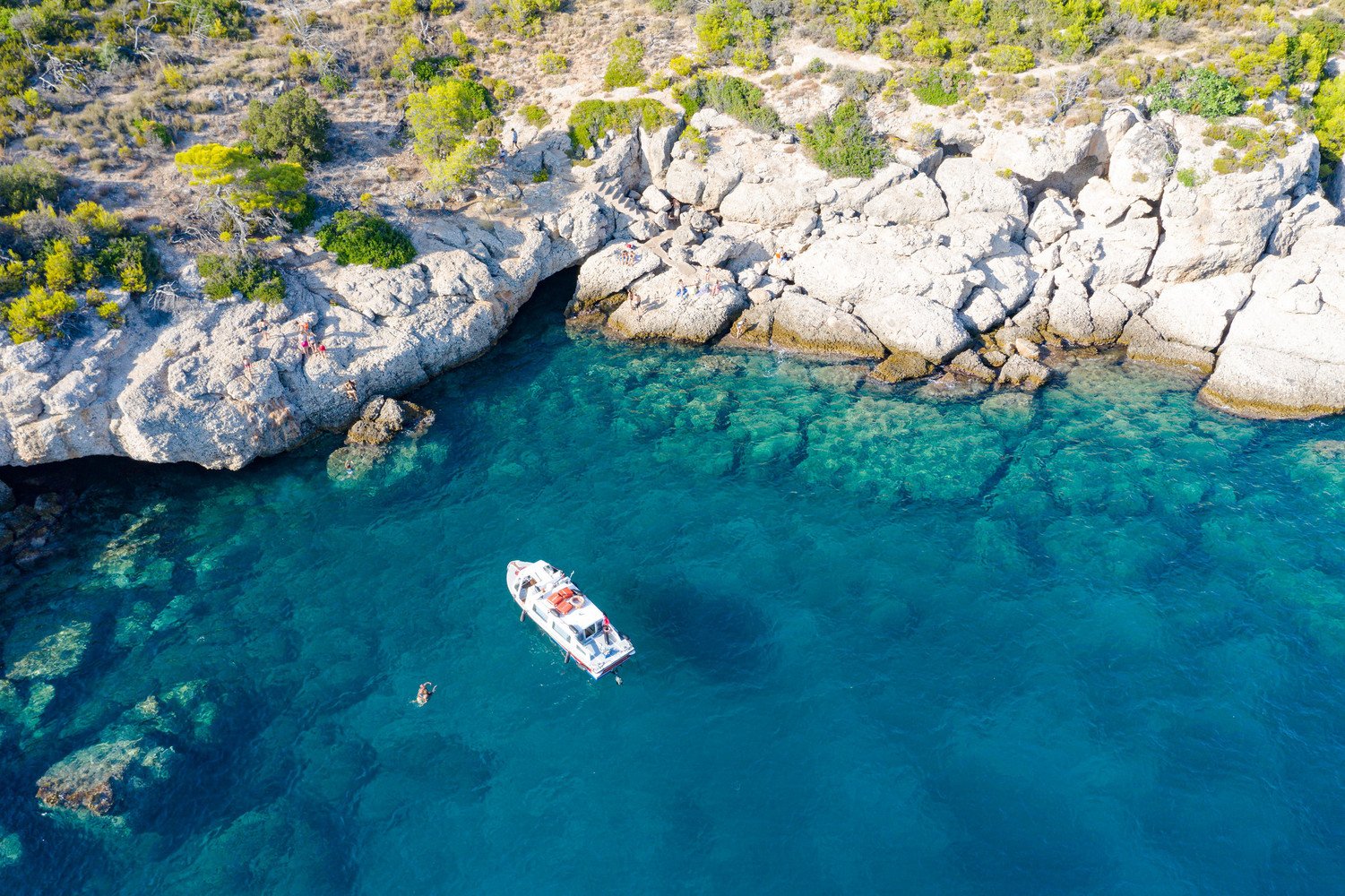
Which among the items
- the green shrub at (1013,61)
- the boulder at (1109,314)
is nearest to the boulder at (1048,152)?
the green shrub at (1013,61)

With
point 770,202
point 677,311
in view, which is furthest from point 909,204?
point 677,311

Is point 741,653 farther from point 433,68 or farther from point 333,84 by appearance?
point 433,68

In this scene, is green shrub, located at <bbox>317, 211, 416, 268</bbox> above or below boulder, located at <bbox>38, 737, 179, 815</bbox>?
above

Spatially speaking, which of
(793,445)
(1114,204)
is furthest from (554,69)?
(1114,204)

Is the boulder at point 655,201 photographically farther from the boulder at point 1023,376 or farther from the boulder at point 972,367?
the boulder at point 1023,376

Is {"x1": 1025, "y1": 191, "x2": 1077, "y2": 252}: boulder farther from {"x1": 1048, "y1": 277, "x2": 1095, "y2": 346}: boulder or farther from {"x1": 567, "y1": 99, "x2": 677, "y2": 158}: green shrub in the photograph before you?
{"x1": 567, "y1": 99, "x2": 677, "y2": 158}: green shrub

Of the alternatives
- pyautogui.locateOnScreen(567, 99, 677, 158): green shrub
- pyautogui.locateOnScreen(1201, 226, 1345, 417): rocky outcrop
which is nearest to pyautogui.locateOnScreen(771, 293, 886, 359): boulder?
pyautogui.locateOnScreen(567, 99, 677, 158): green shrub

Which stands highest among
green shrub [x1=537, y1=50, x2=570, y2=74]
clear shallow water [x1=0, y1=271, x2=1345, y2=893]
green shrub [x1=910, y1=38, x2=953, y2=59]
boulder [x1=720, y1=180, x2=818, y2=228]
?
green shrub [x1=537, y1=50, x2=570, y2=74]
